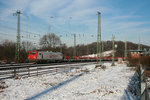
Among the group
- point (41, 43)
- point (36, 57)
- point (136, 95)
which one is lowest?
point (136, 95)

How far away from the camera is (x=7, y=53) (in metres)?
37.2

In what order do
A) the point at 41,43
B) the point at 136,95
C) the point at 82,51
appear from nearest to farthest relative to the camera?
the point at 136,95 < the point at 41,43 < the point at 82,51

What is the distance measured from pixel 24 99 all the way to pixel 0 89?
2.91 m

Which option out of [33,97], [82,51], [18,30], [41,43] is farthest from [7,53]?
[82,51]

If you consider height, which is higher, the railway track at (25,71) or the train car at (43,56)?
the train car at (43,56)

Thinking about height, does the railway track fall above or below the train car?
below

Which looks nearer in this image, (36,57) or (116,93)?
(116,93)

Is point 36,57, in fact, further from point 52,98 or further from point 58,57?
point 52,98

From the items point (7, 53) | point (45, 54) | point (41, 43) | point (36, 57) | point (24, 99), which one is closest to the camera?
point (24, 99)

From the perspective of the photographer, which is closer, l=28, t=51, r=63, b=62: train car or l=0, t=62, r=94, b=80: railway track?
l=0, t=62, r=94, b=80: railway track

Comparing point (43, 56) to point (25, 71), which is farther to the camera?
point (43, 56)

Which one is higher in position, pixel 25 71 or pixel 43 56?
pixel 43 56

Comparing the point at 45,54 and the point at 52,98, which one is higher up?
the point at 45,54

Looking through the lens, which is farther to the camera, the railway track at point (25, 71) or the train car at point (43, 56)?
the train car at point (43, 56)
